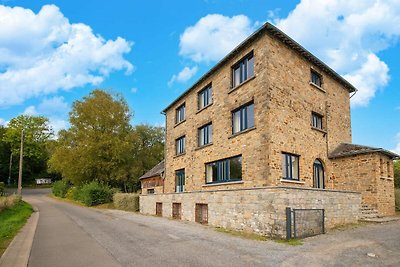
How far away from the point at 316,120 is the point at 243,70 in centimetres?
535

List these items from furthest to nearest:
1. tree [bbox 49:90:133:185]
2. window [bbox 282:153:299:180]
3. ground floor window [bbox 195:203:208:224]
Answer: tree [bbox 49:90:133:185] < ground floor window [bbox 195:203:208:224] < window [bbox 282:153:299:180]

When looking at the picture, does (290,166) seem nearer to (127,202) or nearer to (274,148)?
(274,148)

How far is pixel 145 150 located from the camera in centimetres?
4803

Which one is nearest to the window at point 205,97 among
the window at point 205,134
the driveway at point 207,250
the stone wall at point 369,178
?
the window at point 205,134

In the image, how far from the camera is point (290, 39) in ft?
49.5

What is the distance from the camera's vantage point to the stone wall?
601 inches

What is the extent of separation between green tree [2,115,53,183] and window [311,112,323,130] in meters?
63.5

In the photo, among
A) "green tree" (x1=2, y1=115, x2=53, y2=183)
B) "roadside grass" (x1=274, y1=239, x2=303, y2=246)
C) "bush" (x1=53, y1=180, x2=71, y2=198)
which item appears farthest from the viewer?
"green tree" (x1=2, y1=115, x2=53, y2=183)

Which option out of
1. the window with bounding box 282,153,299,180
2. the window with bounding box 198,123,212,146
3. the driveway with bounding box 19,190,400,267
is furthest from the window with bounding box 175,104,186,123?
the driveway with bounding box 19,190,400,267

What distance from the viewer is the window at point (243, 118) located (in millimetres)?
15346

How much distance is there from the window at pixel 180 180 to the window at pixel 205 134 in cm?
335

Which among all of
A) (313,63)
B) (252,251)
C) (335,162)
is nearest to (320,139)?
(335,162)

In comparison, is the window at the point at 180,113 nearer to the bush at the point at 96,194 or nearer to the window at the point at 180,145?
the window at the point at 180,145

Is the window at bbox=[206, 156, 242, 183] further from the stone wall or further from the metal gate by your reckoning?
the stone wall
